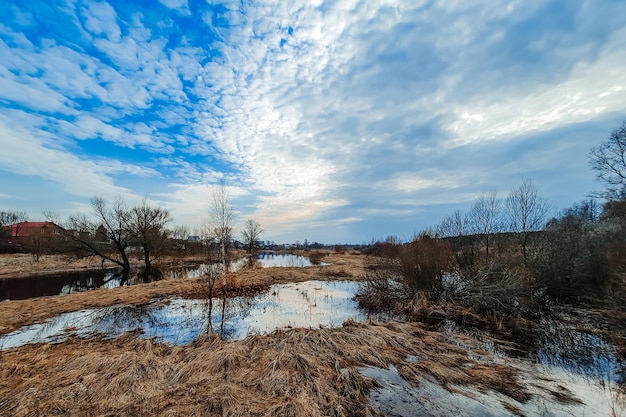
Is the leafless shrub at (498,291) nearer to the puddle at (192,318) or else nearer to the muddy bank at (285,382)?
the muddy bank at (285,382)

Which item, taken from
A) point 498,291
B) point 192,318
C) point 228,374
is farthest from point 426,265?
point 192,318

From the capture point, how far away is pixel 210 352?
5879mm

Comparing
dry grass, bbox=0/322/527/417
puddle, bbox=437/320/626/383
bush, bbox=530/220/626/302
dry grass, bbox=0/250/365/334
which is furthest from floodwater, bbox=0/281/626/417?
bush, bbox=530/220/626/302

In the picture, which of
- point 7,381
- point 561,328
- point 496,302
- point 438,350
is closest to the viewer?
point 7,381

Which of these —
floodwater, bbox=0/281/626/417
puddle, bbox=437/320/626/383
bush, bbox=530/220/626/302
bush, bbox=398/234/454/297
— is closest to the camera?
floodwater, bbox=0/281/626/417

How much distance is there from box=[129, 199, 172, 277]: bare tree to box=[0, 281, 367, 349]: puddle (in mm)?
19354

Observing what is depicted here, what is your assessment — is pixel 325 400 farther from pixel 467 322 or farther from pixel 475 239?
pixel 475 239

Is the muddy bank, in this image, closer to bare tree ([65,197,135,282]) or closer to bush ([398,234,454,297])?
bush ([398,234,454,297])

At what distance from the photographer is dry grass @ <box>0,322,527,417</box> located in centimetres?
392

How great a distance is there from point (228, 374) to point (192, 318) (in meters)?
5.62

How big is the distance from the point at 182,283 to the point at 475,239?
58.5ft

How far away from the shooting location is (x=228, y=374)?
16.3 ft

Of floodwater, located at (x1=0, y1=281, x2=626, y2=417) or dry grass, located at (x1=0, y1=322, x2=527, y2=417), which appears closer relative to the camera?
dry grass, located at (x1=0, y1=322, x2=527, y2=417)

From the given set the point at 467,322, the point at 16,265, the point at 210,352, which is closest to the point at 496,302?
the point at 467,322
